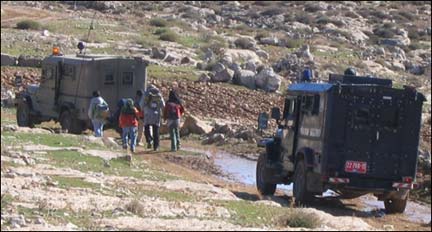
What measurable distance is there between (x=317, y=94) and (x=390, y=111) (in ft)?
4.37

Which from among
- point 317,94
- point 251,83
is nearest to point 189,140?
point 251,83

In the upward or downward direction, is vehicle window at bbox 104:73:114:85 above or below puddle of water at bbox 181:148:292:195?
above

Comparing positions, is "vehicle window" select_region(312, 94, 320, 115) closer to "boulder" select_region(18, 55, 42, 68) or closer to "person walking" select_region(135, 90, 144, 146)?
"person walking" select_region(135, 90, 144, 146)

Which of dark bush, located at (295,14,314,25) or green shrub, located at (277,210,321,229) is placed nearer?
green shrub, located at (277,210,321,229)

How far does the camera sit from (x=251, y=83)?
45719 millimetres

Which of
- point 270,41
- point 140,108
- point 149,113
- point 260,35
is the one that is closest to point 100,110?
point 149,113

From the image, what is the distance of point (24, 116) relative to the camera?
32.9 metres

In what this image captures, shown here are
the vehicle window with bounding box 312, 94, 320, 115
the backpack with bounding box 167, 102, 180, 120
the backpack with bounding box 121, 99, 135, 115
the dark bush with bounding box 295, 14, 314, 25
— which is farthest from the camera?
the dark bush with bounding box 295, 14, 314, 25

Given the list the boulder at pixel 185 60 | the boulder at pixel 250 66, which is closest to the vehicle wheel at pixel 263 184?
the boulder at pixel 250 66

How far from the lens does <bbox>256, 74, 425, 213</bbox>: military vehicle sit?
756 inches

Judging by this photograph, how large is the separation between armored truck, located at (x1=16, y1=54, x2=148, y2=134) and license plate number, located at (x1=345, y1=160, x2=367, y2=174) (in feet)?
41.6

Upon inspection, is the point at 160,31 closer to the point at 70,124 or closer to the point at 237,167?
the point at 70,124

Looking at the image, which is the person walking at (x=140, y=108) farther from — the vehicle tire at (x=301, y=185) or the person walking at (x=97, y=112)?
the vehicle tire at (x=301, y=185)

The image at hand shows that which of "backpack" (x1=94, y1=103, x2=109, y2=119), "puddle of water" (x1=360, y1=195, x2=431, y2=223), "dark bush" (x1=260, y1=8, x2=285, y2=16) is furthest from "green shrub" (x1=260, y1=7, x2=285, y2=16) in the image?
"puddle of water" (x1=360, y1=195, x2=431, y2=223)
